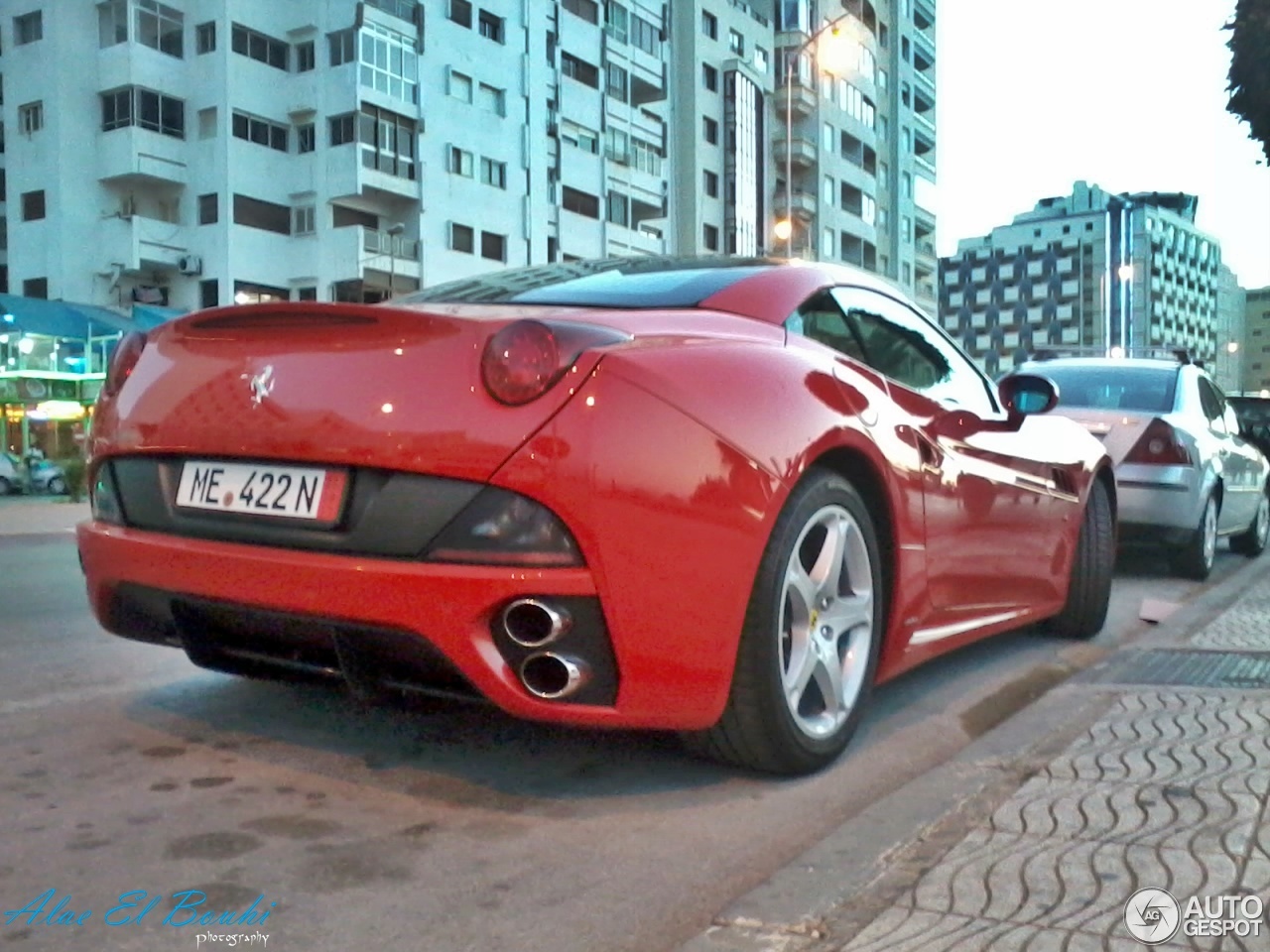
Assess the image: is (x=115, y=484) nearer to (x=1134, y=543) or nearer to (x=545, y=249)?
(x=1134, y=543)

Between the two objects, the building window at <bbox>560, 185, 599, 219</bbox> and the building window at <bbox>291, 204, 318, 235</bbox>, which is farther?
the building window at <bbox>560, 185, 599, 219</bbox>

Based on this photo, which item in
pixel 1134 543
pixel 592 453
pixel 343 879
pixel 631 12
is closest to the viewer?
pixel 343 879

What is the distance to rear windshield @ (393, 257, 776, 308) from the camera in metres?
3.27

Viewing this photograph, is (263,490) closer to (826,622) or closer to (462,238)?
(826,622)

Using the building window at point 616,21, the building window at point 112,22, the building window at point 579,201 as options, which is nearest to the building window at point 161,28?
the building window at point 112,22

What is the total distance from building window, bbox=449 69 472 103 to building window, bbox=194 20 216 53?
24.1 feet

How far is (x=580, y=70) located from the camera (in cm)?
4678

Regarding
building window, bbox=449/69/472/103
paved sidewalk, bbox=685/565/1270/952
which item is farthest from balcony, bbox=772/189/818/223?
paved sidewalk, bbox=685/565/1270/952

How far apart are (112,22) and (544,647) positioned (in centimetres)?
3989

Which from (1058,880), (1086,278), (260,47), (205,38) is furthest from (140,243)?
(1086,278)

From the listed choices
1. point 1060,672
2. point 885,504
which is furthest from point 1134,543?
point 885,504

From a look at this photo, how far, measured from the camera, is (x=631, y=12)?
1928 inches

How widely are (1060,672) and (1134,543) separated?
10.3 ft

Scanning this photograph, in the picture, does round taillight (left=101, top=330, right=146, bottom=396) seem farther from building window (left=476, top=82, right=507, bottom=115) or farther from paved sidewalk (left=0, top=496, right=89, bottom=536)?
building window (left=476, top=82, right=507, bottom=115)
